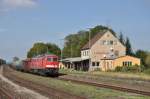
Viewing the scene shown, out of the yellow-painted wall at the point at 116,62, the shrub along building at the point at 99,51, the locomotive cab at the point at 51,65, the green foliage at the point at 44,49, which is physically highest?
the green foliage at the point at 44,49

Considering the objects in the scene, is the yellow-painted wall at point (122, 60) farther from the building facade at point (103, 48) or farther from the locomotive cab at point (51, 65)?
the locomotive cab at point (51, 65)

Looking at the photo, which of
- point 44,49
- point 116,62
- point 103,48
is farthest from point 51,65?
point 44,49

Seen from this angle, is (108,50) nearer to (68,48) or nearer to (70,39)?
(68,48)

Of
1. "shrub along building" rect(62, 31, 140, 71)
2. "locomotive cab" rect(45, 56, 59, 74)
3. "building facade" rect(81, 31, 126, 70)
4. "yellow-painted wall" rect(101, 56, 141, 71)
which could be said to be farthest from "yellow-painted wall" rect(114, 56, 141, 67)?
"locomotive cab" rect(45, 56, 59, 74)

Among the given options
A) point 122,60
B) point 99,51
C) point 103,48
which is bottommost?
point 122,60

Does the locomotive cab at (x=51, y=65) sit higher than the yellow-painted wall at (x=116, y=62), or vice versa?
the yellow-painted wall at (x=116, y=62)

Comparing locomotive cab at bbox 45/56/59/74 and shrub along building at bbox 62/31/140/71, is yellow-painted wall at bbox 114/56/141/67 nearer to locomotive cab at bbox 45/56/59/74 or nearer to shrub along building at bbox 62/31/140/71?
shrub along building at bbox 62/31/140/71

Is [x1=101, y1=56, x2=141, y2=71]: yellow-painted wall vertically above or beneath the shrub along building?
beneath

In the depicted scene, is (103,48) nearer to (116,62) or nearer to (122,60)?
(122,60)

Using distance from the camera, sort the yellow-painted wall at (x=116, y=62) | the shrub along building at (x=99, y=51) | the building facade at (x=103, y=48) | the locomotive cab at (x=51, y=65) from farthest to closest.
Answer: the building facade at (x=103, y=48) → the shrub along building at (x=99, y=51) → the yellow-painted wall at (x=116, y=62) → the locomotive cab at (x=51, y=65)

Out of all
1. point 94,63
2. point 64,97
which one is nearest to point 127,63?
point 94,63

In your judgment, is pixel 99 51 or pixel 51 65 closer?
pixel 51 65

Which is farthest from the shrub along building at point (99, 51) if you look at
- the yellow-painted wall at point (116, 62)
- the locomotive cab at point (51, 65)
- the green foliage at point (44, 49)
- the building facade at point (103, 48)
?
the green foliage at point (44, 49)

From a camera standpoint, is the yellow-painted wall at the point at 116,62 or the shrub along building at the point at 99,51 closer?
the yellow-painted wall at the point at 116,62
